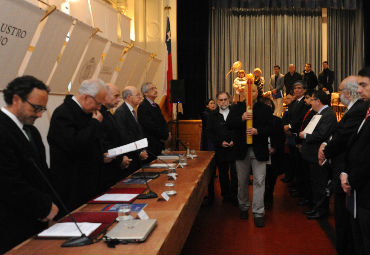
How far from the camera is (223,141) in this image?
16.7 ft

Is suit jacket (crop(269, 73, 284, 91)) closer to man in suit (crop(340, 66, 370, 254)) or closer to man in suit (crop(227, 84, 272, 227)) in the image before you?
man in suit (crop(227, 84, 272, 227))

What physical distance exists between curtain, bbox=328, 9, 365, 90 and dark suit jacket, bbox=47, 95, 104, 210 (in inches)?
477

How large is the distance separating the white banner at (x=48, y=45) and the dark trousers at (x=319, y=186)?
10.1 feet

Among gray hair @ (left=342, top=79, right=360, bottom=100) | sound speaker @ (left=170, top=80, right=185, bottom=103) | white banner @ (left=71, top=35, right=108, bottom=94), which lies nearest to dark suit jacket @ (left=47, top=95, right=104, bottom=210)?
gray hair @ (left=342, top=79, right=360, bottom=100)

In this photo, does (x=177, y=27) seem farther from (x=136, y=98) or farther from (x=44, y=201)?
(x=44, y=201)

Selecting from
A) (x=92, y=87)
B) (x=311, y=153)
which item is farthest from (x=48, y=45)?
(x=311, y=153)

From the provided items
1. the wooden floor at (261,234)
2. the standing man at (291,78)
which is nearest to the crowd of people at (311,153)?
the wooden floor at (261,234)

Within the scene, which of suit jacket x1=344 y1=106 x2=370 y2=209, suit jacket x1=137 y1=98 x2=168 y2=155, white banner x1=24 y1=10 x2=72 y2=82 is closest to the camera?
suit jacket x1=344 y1=106 x2=370 y2=209

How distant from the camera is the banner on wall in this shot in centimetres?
322

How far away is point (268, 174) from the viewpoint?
516 cm

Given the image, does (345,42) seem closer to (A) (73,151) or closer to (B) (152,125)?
(B) (152,125)

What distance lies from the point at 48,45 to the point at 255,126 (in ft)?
7.44

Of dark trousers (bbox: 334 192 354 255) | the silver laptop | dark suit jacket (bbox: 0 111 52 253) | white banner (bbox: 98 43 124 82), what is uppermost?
white banner (bbox: 98 43 124 82)

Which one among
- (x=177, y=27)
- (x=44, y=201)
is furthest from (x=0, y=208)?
(x=177, y=27)
